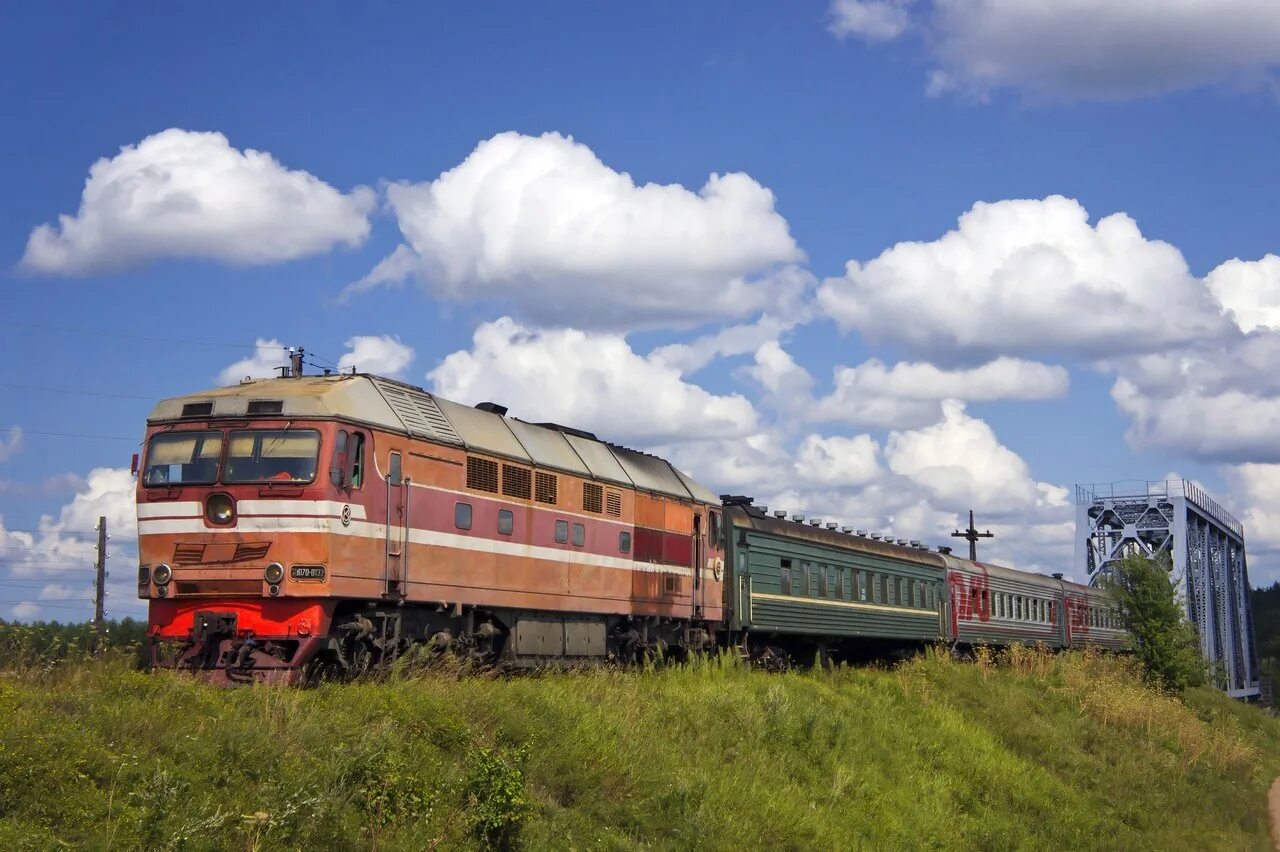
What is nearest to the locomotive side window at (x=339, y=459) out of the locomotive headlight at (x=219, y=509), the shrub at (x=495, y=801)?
the locomotive headlight at (x=219, y=509)

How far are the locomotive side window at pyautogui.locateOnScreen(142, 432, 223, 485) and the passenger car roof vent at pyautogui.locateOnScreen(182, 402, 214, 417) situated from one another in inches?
11.6

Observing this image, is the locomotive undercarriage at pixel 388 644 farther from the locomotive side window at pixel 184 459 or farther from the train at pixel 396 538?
the locomotive side window at pixel 184 459

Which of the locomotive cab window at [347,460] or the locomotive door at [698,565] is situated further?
the locomotive door at [698,565]

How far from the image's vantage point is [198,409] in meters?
17.8

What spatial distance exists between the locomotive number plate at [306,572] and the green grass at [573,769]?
80.7 inches

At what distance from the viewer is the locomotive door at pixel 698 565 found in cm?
2791

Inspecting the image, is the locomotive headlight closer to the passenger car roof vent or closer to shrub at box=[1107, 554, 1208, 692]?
the passenger car roof vent

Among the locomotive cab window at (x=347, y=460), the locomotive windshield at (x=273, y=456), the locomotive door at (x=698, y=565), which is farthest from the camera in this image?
the locomotive door at (x=698, y=565)

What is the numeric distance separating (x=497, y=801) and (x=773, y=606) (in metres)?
20.0

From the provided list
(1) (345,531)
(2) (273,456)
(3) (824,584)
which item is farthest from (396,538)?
(3) (824,584)

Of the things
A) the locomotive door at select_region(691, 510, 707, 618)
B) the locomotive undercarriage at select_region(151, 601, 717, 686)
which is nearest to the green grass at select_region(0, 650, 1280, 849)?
the locomotive undercarriage at select_region(151, 601, 717, 686)

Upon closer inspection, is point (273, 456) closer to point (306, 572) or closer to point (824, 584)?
point (306, 572)

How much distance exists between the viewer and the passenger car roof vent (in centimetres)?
1770

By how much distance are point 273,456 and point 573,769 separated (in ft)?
19.9
